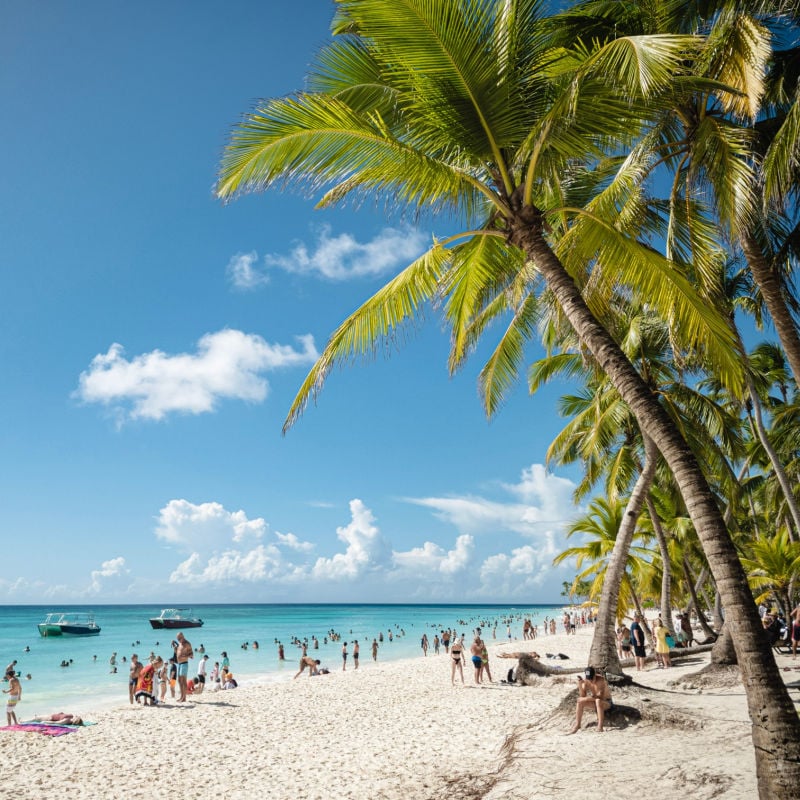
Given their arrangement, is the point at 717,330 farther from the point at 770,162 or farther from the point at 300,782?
the point at 300,782

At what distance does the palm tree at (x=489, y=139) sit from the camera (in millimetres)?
4906

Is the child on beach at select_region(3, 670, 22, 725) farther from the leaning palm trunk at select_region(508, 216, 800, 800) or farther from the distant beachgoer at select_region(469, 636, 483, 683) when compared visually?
the leaning palm trunk at select_region(508, 216, 800, 800)

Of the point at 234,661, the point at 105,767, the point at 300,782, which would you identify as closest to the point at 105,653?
the point at 234,661

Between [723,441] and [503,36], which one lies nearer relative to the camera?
[503,36]

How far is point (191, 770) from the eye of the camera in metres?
8.65

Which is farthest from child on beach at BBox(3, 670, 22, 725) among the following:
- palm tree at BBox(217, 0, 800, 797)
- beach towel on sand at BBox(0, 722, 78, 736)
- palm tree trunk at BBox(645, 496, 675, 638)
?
palm tree trunk at BBox(645, 496, 675, 638)

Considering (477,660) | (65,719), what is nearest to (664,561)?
(477,660)

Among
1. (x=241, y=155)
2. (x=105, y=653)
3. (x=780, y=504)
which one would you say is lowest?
(x=105, y=653)

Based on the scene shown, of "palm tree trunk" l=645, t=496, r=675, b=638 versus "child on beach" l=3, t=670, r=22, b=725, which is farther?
"palm tree trunk" l=645, t=496, r=675, b=638

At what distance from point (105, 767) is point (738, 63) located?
13.2 m

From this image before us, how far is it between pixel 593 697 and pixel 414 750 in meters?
3.04

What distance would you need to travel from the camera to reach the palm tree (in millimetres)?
4906

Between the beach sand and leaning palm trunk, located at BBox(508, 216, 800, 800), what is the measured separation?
1.28 metres

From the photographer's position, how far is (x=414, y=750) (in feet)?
29.2
